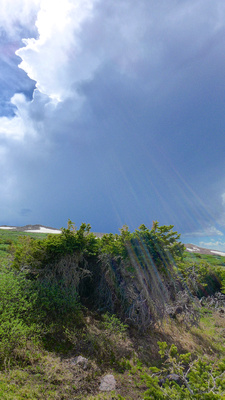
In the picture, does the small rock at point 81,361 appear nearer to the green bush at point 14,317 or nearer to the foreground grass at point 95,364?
the foreground grass at point 95,364

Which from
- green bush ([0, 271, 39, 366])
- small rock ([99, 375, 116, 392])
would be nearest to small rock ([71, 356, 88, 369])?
small rock ([99, 375, 116, 392])

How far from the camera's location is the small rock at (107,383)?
6.67 meters

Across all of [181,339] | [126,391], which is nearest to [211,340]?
[181,339]

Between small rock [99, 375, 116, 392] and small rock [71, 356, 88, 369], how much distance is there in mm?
812

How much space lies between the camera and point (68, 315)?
31.7 feet

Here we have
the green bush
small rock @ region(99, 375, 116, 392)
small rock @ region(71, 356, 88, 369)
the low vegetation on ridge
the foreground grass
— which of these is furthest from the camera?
small rock @ region(71, 356, 88, 369)

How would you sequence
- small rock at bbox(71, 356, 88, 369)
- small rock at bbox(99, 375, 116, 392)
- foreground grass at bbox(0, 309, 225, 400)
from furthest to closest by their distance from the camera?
small rock at bbox(71, 356, 88, 369), small rock at bbox(99, 375, 116, 392), foreground grass at bbox(0, 309, 225, 400)

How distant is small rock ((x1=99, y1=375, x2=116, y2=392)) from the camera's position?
21.9 ft

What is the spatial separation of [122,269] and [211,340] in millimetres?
6998

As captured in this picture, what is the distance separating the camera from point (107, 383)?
6.91m

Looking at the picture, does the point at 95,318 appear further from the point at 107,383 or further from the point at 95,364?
the point at 107,383

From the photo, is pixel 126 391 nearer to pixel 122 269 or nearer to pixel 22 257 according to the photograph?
pixel 122 269

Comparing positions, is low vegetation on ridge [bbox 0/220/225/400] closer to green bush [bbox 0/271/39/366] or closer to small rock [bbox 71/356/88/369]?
green bush [bbox 0/271/39/366]

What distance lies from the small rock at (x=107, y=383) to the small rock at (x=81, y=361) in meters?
0.81
